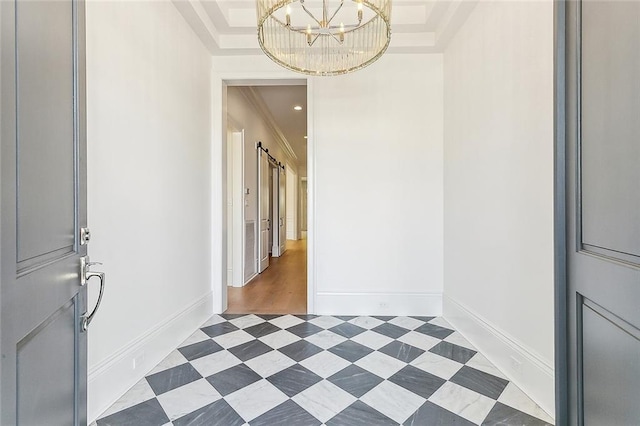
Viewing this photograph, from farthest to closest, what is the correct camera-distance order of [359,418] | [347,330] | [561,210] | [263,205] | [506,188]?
[263,205]
[347,330]
[506,188]
[359,418]
[561,210]

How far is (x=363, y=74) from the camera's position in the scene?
9.86 ft

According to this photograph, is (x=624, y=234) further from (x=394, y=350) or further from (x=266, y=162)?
(x=266, y=162)

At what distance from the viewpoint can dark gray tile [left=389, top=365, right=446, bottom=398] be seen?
1.76 meters

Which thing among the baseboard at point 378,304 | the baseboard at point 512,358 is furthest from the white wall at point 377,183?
the baseboard at point 512,358

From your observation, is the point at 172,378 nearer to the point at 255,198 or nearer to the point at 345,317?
the point at 345,317

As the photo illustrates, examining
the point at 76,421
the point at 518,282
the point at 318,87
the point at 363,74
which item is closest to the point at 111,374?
the point at 76,421

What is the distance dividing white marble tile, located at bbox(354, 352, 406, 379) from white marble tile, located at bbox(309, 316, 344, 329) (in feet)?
2.08

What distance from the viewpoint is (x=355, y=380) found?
187 centimetres

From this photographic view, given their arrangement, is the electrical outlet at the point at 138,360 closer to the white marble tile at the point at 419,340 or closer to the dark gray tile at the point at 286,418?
the dark gray tile at the point at 286,418

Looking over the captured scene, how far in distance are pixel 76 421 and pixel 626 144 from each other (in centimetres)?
182

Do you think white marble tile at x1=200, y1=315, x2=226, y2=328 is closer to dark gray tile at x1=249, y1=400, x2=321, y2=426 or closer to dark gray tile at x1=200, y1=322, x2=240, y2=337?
dark gray tile at x1=200, y1=322, x2=240, y2=337

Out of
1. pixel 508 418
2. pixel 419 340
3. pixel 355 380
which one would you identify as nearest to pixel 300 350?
pixel 355 380

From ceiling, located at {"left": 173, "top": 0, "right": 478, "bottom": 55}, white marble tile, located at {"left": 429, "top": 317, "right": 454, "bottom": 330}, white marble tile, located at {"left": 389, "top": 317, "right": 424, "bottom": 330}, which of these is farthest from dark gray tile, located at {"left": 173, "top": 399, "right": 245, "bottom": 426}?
ceiling, located at {"left": 173, "top": 0, "right": 478, "bottom": 55}

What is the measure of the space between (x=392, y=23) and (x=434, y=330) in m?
2.74
